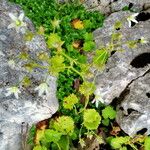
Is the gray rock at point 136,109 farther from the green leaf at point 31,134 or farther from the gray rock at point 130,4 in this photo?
the gray rock at point 130,4

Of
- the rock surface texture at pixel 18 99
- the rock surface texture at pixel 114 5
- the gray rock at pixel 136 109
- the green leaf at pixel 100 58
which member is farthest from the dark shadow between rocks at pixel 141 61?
the rock surface texture at pixel 18 99

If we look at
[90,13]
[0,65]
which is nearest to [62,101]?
[0,65]

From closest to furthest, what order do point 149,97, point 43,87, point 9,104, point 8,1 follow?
point 43,87 < point 9,104 < point 149,97 < point 8,1

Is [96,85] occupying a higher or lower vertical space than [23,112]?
higher

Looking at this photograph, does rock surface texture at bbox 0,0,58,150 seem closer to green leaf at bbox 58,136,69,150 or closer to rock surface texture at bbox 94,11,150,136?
green leaf at bbox 58,136,69,150

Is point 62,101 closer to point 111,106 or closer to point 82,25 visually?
point 111,106

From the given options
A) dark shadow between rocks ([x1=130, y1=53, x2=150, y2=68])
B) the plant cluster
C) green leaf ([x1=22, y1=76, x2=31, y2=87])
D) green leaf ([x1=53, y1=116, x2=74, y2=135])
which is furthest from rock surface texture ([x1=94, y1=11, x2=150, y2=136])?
green leaf ([x1=22, y1=76, x2=31, y2=87])
